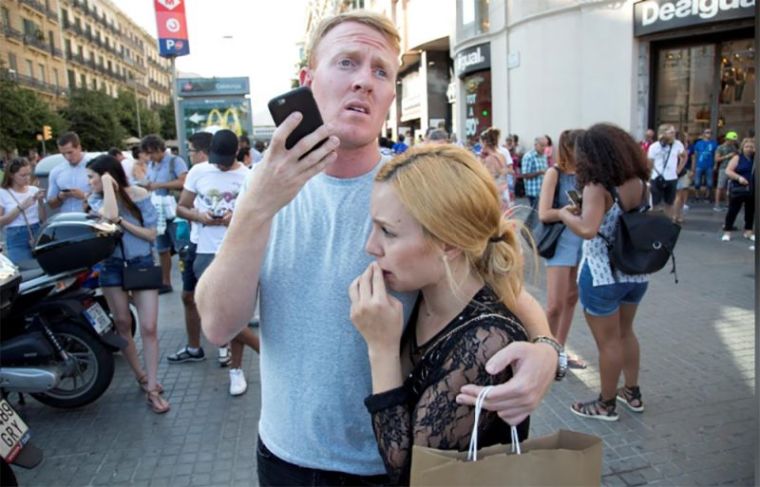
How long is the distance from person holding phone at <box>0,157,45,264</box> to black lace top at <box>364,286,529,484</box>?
626 centimetres

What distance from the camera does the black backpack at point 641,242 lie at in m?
3.27

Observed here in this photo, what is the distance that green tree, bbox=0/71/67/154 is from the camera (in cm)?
2414

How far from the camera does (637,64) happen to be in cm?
1327

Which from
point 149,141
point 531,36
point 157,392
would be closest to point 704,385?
point 157,392

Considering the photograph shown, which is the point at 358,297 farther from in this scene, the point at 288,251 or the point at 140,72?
the point at 140,72

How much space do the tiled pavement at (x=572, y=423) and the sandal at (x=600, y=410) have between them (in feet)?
0.21

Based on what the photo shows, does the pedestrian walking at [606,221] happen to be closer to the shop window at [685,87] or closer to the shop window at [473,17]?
the shop window at [685,87]

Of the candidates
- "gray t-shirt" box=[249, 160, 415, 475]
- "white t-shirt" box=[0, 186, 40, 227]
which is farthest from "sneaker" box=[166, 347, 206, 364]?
"gray t-shirt" box=[249, 160, 415, 475]

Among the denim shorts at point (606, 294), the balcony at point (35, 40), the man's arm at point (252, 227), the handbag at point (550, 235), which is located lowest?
the denim shorts at point (606, 294)

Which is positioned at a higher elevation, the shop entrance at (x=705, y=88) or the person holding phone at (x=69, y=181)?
the shop entrance at (x=705, y=88)

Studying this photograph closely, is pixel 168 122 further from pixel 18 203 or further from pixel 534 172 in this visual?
pixel 18 203

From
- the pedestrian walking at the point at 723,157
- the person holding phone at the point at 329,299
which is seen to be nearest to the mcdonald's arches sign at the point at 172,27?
the person holding phone at the point at 329,299

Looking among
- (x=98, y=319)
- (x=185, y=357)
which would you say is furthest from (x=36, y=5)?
(x=98, y=319)

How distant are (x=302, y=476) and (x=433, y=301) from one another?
609 mm
